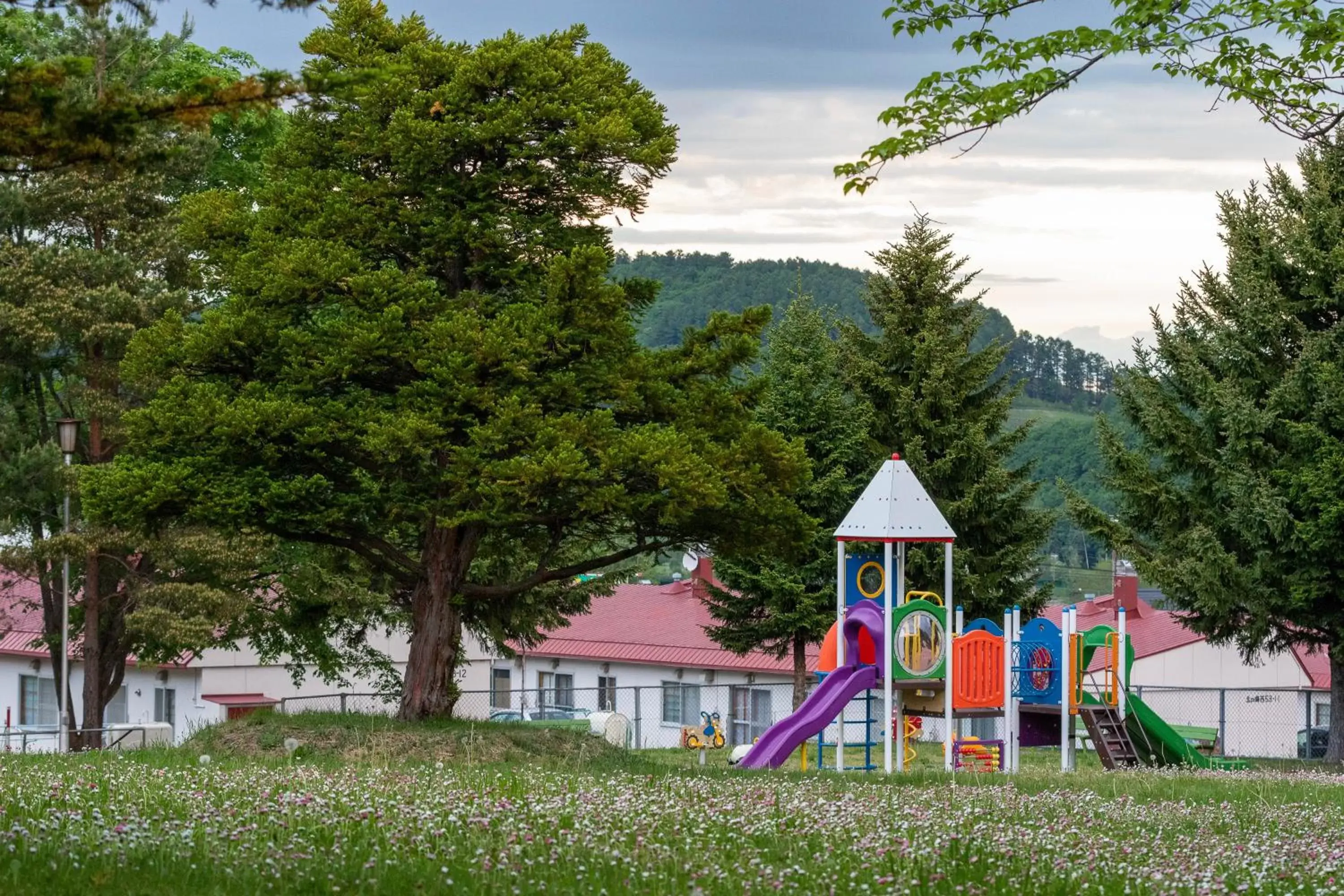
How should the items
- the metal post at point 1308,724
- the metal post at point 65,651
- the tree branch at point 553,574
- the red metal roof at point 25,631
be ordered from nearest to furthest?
the tree branch at point 553,574, the metal post at point 65,651, the metal post at point 1308,724, the red metal roof at point 25,631

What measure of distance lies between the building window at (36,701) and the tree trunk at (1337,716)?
35.6 metres

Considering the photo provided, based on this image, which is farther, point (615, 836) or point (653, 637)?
point (653, 637)

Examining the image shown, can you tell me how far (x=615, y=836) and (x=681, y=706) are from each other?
40.2 meters

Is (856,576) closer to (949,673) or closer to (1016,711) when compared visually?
(949,673)

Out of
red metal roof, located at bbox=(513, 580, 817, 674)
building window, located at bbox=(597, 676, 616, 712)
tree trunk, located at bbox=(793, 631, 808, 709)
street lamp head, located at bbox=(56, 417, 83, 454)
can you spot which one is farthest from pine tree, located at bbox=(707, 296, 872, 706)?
street lamp head, located at bbox=(56, 417, 83, 454)

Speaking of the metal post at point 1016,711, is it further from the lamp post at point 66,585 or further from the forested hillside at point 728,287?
the forested hillside at point 728,287

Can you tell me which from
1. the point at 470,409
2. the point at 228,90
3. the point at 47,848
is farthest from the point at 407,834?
the point at 470,409

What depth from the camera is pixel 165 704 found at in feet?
145

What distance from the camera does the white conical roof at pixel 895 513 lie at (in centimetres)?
2528

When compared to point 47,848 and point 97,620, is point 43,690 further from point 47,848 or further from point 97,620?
point 47,848

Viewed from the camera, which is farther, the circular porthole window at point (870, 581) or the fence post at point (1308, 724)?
the fence post at point (1308, 724)

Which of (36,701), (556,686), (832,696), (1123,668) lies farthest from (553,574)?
(556,686)

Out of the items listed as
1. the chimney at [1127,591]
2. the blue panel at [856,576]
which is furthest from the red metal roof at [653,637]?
the blue panel at [856,576]

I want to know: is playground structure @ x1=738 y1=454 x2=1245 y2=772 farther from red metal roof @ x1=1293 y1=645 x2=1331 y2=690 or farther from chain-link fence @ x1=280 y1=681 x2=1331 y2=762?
red metal roof @ x1=1293 y1=645 x2=1331 y2=690
